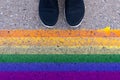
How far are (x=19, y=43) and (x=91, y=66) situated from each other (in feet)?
1.64

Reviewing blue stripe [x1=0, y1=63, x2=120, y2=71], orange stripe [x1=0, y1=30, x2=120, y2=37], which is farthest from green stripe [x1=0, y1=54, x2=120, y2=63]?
orange stripe [x1=0, y1=30, x2=120, y2=37]

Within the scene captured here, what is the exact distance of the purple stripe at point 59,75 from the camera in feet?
5.17

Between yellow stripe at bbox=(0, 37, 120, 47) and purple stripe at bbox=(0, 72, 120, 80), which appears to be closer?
purple stripe at bbox=(0, 72, 120, 80)

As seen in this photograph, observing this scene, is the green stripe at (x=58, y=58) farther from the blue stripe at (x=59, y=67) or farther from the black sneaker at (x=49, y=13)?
the black sneaker at (x=49, y=13)

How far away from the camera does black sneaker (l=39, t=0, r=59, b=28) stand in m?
1.72

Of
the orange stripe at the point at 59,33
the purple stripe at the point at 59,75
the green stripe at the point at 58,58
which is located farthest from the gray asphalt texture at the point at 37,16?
the purple stripe at the point at 59,75

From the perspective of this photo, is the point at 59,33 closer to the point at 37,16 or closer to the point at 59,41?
the point at 59,41

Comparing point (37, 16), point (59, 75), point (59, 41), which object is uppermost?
point (37, 16)

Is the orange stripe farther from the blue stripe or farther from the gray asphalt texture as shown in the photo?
the blue stripe

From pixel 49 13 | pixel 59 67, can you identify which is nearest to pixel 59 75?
pixel 59 67

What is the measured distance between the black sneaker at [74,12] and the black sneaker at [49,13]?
0.25 feet

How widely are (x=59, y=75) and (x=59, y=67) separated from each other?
6 cm

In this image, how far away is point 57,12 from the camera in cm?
174

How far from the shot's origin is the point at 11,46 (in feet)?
5.53
